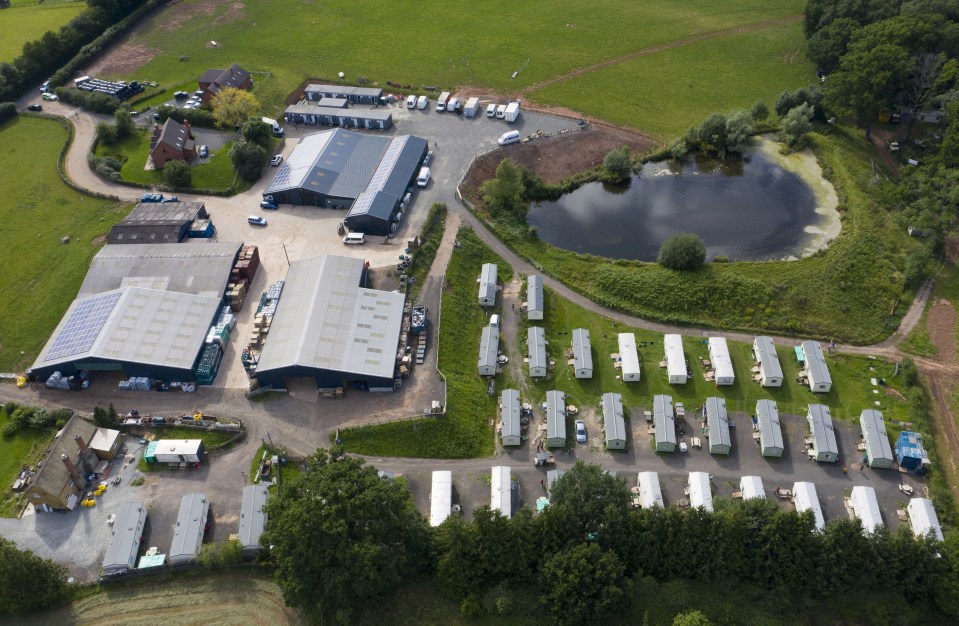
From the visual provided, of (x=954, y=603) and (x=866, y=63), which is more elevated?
(x=866, y=63)

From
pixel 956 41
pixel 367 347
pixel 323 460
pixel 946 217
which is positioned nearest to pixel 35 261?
pixel 367 347

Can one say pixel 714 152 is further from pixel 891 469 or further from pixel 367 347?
pixel 367 347

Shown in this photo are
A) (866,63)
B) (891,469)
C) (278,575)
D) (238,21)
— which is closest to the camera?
(278,575)

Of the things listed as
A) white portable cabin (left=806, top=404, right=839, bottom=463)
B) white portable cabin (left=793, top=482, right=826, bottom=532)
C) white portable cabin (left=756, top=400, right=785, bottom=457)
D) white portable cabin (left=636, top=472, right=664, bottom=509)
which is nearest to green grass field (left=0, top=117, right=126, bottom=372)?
white portable cabin (left=636, top=472, right=664, bottom=509)

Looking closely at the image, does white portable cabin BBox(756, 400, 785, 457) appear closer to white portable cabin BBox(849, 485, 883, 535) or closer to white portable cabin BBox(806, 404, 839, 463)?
white portable cabin BBox(806, 404, 839, 463)

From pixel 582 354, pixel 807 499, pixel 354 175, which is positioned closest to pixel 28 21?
pixel 354 175
